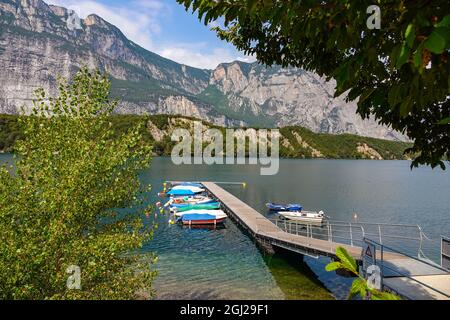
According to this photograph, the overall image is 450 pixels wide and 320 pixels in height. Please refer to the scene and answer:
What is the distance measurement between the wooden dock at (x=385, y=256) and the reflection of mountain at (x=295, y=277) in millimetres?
1693

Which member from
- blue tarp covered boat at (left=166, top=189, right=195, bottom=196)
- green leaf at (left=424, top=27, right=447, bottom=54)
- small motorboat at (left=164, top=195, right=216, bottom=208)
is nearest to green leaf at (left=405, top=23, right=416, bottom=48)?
green leaf at (left=424, top=27, right=447, bottom=54)

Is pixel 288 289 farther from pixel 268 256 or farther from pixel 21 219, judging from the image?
pixel 21 219

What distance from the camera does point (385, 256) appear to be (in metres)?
24.3

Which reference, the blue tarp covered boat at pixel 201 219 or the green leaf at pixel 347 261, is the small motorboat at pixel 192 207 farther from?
the green leaf at pixel 347 261

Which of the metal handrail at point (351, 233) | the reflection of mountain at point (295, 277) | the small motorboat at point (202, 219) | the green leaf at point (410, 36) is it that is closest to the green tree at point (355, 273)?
the green leaf at point (410, 36)

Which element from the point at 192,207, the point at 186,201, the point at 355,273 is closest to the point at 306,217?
the point at 192,207

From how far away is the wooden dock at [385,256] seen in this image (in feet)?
53.2

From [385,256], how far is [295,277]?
10.6m

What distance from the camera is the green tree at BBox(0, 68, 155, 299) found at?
12258 millimetres

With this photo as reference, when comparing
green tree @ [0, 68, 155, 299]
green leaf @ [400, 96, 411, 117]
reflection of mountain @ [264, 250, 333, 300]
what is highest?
green leaf @ [400, 96, 411, 117]

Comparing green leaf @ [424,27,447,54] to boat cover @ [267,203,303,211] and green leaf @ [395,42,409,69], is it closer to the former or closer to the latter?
green leaf @ [395,42,409,69]

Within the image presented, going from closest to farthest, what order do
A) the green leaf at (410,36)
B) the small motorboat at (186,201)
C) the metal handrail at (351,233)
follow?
1. the green leaf at (410,36)
2. the metal handrail at (351,233)
3. the small motorboat at (186,201)

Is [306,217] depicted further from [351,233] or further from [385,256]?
[385,256]

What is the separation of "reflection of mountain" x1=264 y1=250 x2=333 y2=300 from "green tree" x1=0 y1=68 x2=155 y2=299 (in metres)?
17.0
